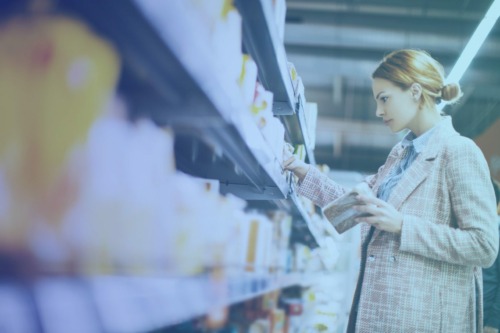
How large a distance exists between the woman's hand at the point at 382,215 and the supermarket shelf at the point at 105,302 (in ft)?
1.92

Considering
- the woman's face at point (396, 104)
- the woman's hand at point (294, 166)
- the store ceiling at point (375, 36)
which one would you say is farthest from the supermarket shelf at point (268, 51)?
the store ceiling at point (375, 36)

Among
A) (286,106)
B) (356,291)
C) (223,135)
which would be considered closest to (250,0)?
(223,135)

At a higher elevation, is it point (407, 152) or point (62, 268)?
point (407, 152)

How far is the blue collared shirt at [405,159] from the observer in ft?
5.44

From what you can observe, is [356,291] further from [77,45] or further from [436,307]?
[77,45]

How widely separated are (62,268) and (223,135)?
53cm

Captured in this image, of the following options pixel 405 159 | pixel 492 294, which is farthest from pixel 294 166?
pixel 492 294

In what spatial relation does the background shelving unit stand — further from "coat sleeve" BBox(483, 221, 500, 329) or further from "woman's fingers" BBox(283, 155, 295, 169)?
"coat sleeve" BBox(483, 221, 500, 329)

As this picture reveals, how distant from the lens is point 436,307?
4.91 ft

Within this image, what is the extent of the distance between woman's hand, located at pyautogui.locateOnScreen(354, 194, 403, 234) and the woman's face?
1.01 ft

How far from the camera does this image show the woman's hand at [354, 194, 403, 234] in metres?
1.52

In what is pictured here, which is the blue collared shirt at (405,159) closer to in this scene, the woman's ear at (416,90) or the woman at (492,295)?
the woman's ear at (416,90)

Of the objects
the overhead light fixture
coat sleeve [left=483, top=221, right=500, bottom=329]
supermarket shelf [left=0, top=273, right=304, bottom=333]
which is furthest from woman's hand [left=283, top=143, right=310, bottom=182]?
coat sleeve [left=483, top=221, right=500, bottom=329]

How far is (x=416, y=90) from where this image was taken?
1.64 m
